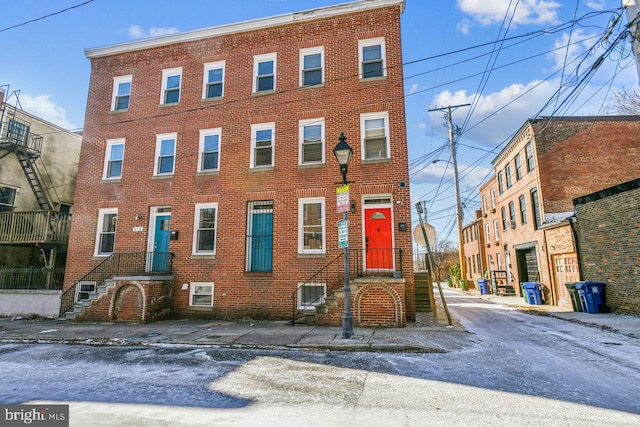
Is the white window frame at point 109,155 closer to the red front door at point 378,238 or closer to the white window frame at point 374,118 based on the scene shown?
the white window frame at point 374,118

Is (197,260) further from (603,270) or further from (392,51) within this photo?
(603,270)

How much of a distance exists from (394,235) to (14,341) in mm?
10887

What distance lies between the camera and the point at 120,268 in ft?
41.5

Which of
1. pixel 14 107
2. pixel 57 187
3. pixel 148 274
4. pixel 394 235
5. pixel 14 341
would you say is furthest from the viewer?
pixel 57 187

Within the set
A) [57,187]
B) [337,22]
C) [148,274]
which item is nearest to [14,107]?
[57,187]

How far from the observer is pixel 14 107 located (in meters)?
16.4

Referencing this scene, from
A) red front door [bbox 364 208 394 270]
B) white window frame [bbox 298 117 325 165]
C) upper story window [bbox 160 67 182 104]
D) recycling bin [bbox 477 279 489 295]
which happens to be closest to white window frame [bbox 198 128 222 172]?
upper story window [bbox 160 67 182 104]

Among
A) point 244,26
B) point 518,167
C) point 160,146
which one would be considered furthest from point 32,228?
point 518,167

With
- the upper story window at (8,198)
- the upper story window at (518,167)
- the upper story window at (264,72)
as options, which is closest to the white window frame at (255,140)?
the upper story window at (264,72)

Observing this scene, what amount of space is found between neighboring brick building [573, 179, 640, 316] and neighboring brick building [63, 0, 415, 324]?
7.59 meters

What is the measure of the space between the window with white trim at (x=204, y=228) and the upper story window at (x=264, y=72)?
494 cm

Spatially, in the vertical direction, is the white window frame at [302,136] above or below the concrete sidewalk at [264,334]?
above

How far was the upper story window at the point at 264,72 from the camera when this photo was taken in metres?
13.3

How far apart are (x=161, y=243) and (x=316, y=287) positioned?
6.32m
